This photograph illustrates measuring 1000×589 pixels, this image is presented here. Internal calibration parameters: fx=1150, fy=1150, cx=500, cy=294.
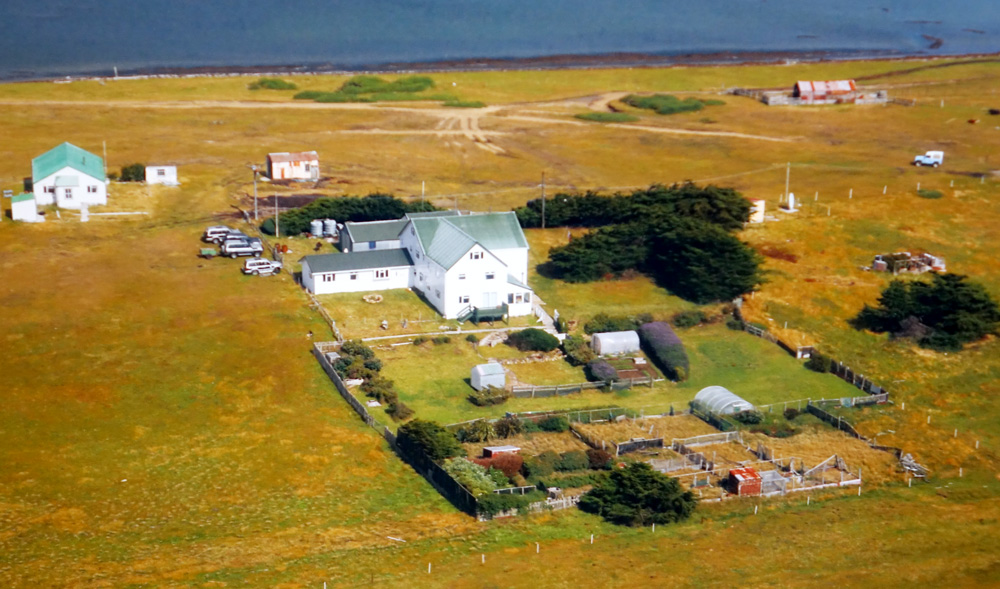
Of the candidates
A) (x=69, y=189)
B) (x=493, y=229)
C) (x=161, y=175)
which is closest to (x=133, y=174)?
(x=161, y=175)

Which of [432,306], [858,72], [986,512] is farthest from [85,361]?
[858,72]

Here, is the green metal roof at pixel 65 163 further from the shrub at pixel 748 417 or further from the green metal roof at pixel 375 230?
the shrub at pixel 748 417

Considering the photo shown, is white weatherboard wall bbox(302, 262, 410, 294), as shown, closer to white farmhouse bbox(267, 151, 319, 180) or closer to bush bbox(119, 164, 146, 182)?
white farmhouse bbox(267, 151, 319, 180)

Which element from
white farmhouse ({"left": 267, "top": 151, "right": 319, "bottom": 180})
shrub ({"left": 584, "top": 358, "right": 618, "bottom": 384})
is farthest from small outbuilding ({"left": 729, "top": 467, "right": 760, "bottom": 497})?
white farmhouse ({"left": 267, "top": 151, "right": 319, "bottom": 180})

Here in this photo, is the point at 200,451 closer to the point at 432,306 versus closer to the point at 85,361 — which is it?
the point at 85,361

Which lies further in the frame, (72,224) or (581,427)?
(72,224)

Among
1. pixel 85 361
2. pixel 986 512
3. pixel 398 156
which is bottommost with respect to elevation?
pixel 986 512

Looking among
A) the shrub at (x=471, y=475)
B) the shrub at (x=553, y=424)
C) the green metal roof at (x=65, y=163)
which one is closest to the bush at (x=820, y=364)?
the shrub at (x=553, y=424)
